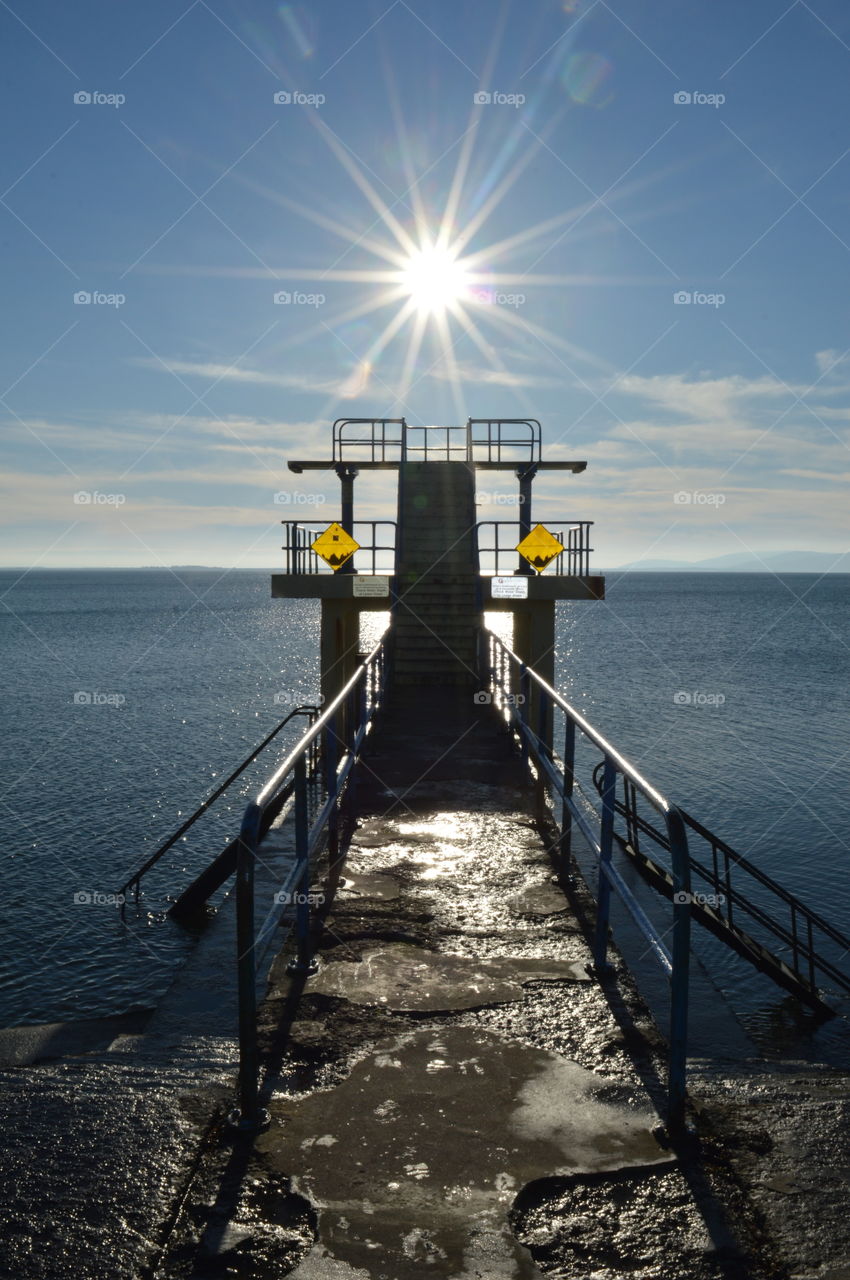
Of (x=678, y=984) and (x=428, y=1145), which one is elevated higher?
(x=678, y=984)

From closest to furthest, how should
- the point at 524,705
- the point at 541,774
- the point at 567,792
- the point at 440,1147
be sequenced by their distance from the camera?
1. the point at 440,1147
2. the point at 567,792
3. the point at 541,774
4. the point at 524,705

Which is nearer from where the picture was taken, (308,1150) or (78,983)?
(308,1150)

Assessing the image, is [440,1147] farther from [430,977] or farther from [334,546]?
[334,546]

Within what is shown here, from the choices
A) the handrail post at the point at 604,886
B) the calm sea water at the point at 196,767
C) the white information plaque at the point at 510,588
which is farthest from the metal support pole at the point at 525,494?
the handrail post at the point at 604,886

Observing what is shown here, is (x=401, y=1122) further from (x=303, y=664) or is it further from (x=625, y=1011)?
(x=303, y=664)

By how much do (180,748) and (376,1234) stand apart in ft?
97.6

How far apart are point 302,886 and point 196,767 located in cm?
2482

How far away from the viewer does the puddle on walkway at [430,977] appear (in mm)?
4289

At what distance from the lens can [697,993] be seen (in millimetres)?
5848

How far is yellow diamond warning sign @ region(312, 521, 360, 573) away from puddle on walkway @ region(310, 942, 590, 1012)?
14139 millimetres

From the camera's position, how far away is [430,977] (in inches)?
178

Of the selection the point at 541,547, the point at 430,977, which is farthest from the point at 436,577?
the point at 430,977

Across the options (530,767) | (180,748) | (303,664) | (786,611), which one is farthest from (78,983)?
(786,611)

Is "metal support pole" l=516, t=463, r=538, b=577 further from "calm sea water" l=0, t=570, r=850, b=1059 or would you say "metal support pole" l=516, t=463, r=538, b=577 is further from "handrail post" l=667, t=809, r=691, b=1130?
"handrail post" l=667, t=809, r=691, b=1130
